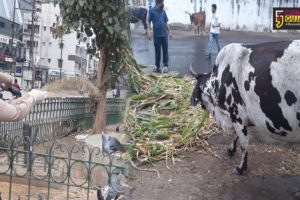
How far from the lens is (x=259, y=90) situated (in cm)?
441

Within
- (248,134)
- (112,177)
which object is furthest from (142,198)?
(248,134)

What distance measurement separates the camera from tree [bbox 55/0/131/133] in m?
9.75

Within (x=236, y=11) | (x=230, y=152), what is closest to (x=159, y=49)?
(x=236, y=11)

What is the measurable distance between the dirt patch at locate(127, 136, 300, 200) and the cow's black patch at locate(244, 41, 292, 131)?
867 millimetres

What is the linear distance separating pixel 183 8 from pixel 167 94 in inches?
209

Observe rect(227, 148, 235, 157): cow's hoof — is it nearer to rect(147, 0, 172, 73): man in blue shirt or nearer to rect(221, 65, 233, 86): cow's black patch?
rect(221, 65, 233, 86): cow's black patch

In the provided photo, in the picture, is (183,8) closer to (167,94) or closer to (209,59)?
(209,59)

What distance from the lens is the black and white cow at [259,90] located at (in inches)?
165

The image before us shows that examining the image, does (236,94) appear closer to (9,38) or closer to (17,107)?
(17,107)

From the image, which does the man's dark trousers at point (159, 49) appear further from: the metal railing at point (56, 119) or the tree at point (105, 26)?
the metal railing at point (56, 119)

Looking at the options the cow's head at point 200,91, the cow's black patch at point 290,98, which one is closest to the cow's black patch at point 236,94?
the cow's black patch at point 290,98

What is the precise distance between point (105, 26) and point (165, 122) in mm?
4412

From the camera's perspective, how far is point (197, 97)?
571 cm

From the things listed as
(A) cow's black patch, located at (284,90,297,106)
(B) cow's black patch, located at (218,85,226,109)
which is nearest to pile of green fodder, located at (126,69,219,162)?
(B) cow's black patch, located at (218,85,226,109)
